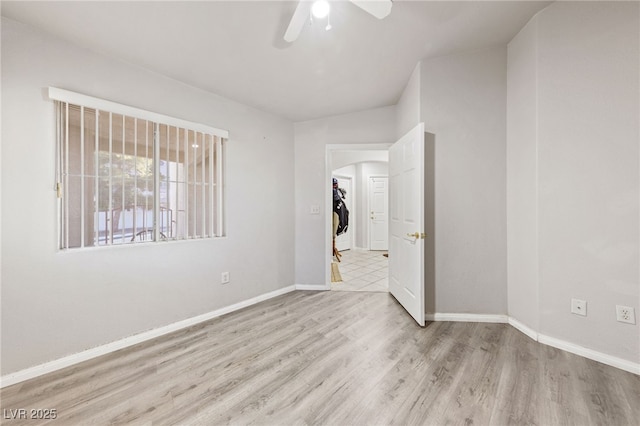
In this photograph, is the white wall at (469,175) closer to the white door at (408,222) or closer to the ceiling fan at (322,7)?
the white door at (408,222)

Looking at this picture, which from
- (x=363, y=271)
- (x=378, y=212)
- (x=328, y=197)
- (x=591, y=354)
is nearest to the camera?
(x=591, y=354)

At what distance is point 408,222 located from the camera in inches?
106

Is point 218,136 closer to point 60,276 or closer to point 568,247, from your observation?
point 60,276

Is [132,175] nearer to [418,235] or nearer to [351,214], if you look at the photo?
[418,235]

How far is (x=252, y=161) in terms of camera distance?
10.2ft

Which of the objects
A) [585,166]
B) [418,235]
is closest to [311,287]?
[418,235]

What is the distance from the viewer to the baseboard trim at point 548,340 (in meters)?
1.76

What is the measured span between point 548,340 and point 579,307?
14.2 inches

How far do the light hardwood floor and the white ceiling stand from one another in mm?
2368

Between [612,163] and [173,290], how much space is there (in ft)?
12.0

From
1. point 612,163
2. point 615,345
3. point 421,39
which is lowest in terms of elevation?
point 615,345

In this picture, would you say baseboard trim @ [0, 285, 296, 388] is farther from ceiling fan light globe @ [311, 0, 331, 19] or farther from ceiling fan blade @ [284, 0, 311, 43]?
ceiling fan light globe @ [311, 0, 331, 19]

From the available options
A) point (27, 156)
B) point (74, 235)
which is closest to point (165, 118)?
point (27, 156)

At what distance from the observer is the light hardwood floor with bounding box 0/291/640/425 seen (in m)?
1.40
